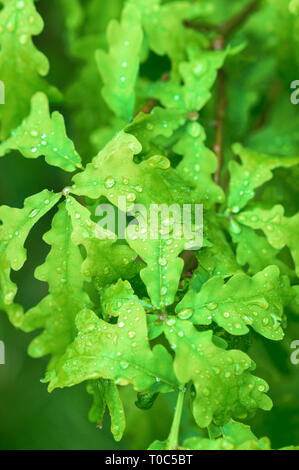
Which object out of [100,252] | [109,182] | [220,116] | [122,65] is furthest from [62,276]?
[220,116]

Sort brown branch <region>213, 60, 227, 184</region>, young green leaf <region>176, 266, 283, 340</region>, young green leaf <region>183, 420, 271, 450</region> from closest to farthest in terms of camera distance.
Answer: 1. young green leaf <region>183, 420, 271, 450</region>
2. young green leaf <region>176, 266, 283, 340</region>
3. brown branch <region>213, 60, 227, 184</region>

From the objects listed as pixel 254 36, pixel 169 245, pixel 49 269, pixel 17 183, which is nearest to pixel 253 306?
pixel 169 245

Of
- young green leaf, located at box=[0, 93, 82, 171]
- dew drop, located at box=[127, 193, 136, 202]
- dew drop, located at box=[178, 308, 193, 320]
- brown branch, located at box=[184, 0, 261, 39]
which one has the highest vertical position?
brown branch, located at box=[184, 0, 261, 39]

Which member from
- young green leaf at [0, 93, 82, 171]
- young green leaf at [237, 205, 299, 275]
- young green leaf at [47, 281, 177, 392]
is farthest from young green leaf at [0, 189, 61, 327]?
young green leaf at [237, 205, 299, 275]

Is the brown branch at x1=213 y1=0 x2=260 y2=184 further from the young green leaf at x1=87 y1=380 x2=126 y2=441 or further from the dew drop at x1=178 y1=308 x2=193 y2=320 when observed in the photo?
the young green leaf at x1=87 y1=380 x2=126 y2=441

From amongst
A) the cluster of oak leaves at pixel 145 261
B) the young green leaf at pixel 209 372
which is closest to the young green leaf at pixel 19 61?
the cluster of oak leaves at pixel 145 261

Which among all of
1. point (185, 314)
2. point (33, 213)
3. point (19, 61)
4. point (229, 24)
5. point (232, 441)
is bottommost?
point (232, 441)

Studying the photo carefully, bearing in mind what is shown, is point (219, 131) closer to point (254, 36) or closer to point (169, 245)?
point (254, 36)

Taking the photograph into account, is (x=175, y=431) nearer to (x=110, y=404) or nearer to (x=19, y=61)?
(x=110, y=404)
